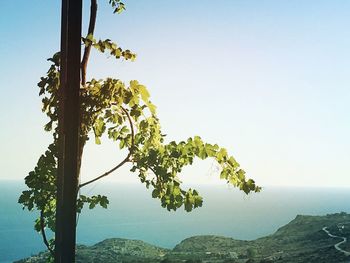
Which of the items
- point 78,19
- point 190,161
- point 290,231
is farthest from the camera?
point 290,231

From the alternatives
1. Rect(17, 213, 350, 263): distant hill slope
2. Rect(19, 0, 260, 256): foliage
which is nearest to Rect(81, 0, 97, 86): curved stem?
Rect(19, 0, 260, 256): foliage

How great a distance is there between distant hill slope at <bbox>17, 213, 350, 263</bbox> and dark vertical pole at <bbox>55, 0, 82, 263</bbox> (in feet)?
157

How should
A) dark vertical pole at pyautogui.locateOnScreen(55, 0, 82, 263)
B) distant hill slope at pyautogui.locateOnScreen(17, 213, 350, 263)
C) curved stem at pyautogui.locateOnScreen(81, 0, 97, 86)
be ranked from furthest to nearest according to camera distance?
distant hill slope at pyautogui.locateOnScreen(17, 213, 350, 263) → curved stem at pyautogui.locateOnScreen(81, 0, 97, 86) → dark vertical pole at pyautogui.locateOnScreen(55, 0, 82, 263)

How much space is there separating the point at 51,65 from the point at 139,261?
63215 mm

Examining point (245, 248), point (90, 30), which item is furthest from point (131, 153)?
point (245, 248)

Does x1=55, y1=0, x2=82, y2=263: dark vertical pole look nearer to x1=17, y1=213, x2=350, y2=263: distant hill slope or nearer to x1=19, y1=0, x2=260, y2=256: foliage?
x1=19, y1=0, x2=260, y2=256: foliage

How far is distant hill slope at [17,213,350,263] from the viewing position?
2304 inches

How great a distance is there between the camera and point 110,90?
3293mm

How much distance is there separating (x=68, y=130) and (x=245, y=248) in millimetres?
79743

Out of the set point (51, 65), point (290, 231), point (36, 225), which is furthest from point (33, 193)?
point (290, 231)

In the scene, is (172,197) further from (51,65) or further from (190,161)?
(51,65)

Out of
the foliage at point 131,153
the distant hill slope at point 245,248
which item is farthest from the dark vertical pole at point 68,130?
the distant hill slope at point 245,248

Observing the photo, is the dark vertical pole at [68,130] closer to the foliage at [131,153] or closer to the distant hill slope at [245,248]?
the foliage at [131,153]

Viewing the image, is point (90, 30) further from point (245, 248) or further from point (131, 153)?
point (245, 248)
